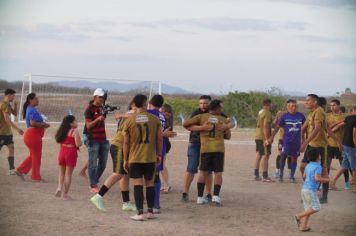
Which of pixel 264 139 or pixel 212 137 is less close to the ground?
pixel 212 137

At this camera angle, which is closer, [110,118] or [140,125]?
[140,125]

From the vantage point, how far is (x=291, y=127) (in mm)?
13484

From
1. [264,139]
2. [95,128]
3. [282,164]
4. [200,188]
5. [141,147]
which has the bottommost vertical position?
[200,188]

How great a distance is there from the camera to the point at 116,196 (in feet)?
36.4

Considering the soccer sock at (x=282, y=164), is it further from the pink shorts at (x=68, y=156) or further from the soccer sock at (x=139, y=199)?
the soccer sock at (x=139, y=199)

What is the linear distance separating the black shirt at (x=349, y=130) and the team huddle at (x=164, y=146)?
18mm

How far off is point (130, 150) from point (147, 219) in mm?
959

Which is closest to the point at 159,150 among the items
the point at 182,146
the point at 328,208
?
the point at 328,208

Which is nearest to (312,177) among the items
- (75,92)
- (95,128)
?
(95,128)

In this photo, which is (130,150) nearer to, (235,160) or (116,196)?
(116,196)

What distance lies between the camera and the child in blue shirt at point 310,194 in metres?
8.75

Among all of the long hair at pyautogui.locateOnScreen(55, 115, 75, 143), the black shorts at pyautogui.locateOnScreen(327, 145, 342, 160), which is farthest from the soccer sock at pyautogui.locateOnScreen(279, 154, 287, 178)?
→ the long hair at pyautogui.locateOnScreen(55, 115, 75, 143)

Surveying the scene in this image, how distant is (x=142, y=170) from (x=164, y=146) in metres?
1.56

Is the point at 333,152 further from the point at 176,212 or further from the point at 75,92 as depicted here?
the point at 75,92
